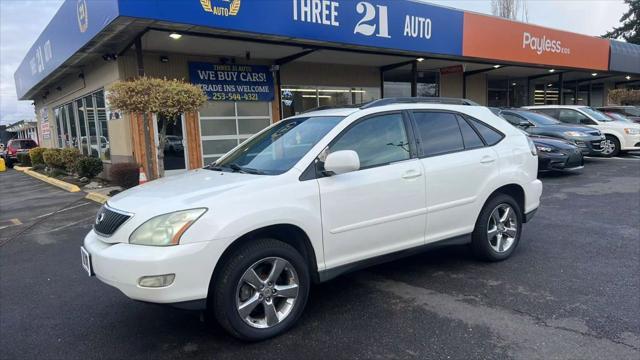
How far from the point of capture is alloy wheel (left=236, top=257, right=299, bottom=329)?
10.6 feet

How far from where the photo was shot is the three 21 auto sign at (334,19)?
29.2 ft

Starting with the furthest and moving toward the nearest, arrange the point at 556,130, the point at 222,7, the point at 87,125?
the point at 87,125 → the point at 556,130 → the point at 222,7

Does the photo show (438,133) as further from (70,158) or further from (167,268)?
(70,158)

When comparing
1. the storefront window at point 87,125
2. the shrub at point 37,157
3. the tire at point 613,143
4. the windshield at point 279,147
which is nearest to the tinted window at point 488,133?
the windshield at point 279,147

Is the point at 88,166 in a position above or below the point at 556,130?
below

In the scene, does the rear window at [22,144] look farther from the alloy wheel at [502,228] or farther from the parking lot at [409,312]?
the alloy wheel at [502,228]

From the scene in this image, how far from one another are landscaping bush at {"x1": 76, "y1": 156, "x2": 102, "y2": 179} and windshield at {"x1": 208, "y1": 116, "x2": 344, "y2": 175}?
10831 mm

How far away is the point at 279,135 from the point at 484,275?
2.45 metres

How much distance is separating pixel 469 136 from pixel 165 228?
320cm

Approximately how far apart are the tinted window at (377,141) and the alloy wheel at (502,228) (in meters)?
1.39

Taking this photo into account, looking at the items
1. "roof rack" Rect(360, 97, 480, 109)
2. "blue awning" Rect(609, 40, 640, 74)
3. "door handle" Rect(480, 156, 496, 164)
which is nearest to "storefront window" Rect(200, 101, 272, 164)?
"roof rack" Rect(360, 97, 480, 109)

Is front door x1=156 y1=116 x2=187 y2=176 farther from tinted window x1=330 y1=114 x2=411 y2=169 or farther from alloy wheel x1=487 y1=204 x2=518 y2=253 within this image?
alloy wheel x1=487 y1=204 x2=518 y2=253

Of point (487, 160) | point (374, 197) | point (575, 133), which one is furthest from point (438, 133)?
point (575, 133)

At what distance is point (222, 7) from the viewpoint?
9289mm
